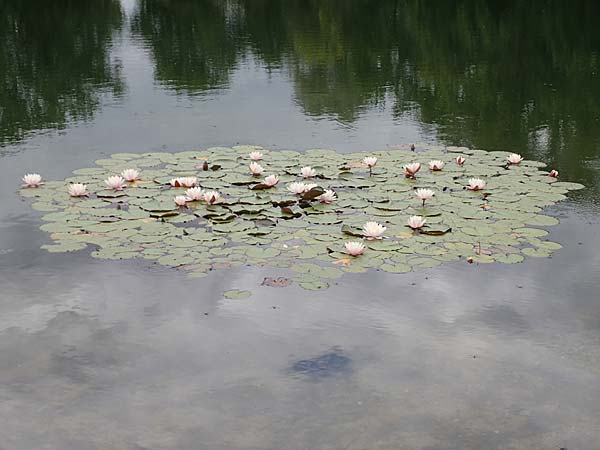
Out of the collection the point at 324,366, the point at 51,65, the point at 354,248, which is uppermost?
the point at 51,65

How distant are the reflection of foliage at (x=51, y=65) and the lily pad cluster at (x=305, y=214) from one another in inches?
84.4

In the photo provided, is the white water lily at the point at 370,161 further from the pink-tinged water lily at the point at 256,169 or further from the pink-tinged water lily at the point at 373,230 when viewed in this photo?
the pink-tinged water lily at the point at 373,230

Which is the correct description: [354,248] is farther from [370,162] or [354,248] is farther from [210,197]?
[370,162]

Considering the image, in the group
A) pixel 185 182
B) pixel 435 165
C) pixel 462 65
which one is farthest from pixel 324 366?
pixel 462 65

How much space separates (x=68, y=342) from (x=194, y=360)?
601 millimetres

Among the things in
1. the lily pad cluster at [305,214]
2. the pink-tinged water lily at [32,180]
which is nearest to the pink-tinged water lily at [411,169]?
the lily pad cluster at [305,214]

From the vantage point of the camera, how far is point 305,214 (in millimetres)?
5359

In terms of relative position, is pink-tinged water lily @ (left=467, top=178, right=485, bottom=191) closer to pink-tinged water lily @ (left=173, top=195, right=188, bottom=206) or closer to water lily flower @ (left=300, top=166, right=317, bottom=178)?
water lily flower @ (left=300, top=166, right=317, bottom=178)

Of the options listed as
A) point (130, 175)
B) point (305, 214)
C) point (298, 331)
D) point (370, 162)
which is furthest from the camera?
point (370, 162)

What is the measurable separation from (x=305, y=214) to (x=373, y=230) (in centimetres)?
59

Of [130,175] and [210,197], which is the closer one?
[210,197]

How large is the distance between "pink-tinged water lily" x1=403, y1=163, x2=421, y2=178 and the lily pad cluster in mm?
41

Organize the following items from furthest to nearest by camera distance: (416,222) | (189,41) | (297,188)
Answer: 1. (189,41)
2. (297,188)
3. (416,222)

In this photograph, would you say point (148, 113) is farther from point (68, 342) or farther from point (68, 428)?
point (68, 428)
